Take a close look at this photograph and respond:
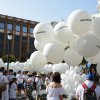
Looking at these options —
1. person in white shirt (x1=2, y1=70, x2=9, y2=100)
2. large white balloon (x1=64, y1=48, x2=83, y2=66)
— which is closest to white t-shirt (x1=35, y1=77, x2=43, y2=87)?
person in white shirt (x1=2, y1=70, x2=9, y2=100)

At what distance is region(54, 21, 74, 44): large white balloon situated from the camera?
8.14m

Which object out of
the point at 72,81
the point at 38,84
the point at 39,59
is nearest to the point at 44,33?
the point at 39,59

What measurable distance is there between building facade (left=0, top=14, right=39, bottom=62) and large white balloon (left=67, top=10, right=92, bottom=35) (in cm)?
6203

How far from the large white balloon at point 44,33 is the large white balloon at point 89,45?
51.3 inches

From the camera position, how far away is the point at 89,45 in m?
7.61

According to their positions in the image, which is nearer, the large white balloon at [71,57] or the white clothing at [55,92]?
the white clothing at [55,92]

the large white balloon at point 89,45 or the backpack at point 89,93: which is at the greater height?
the large white balloon at point 89,45

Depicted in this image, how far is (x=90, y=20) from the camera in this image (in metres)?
7.70

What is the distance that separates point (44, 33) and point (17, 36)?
216ft

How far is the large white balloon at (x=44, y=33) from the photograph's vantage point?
879 centimetres

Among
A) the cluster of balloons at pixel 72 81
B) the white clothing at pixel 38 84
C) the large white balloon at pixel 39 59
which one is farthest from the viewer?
the white clothing at pixel 38 84

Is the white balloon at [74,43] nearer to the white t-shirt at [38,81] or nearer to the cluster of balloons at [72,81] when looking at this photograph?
the cluster of balloons at [72,81]

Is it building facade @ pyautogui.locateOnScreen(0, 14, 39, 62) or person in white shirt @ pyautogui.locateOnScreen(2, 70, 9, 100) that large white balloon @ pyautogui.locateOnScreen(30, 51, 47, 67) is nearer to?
person in white shirt @ pyautogui.locateOnScreen(2, 70, 9, 100)

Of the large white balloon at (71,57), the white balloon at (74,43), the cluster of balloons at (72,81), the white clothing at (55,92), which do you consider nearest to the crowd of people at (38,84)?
A: the white clothing at (55,92)
